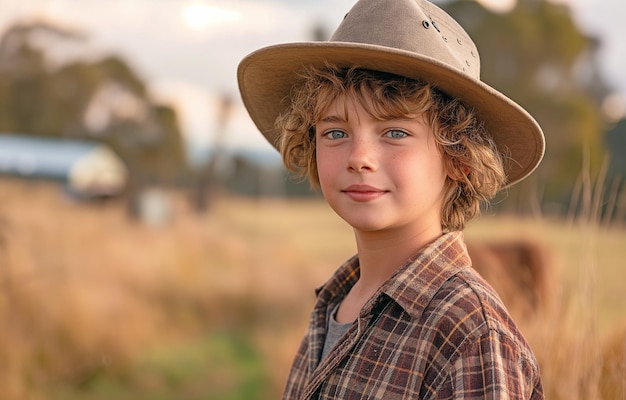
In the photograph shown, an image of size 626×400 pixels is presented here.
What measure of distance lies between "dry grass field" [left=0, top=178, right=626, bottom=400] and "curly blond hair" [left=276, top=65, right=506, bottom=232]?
89cm

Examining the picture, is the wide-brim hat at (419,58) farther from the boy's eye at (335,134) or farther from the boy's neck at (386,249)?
the boy's neck at (386,249)

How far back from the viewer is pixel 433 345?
1481 millimetres

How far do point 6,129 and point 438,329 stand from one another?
50.9ft

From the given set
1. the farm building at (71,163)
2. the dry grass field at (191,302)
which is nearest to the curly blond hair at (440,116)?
the dry grass field at (191,302)

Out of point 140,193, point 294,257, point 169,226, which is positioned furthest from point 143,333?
point 140,193

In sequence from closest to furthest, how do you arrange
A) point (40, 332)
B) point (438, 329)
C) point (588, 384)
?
1. point (438, 329)
2. point (588, 384)
3. point (40, 332)

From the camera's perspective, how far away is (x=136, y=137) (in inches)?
681

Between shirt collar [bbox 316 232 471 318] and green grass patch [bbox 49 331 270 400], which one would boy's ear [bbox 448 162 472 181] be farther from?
green grass patch [bbox 49 331 270 400]

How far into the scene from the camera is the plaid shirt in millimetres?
1428

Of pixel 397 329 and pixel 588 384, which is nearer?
pixel 397 329

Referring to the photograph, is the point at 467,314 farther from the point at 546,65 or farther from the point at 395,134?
the point at 546,65

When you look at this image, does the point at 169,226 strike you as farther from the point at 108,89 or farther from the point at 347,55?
the point at 347,55

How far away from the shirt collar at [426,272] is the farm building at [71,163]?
14238 mm

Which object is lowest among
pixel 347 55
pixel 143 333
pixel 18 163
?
pixel 143 333
